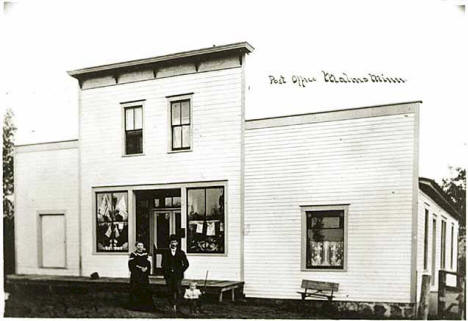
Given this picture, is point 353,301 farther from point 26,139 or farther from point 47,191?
point 26,139

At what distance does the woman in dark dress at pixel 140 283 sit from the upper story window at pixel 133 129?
2026 millimetres

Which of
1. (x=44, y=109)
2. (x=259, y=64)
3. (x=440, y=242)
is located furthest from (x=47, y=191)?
(x=440, y=242)

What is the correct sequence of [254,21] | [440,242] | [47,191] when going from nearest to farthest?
[254,21], [440,242], [47,191]

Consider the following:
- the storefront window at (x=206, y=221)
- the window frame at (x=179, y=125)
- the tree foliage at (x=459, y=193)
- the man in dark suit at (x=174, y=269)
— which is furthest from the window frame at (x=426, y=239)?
the window frame at (x=179, y=125)

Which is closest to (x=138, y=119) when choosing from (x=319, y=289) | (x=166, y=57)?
(x=166, y=57)

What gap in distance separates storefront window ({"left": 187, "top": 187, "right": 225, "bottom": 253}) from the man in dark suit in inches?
27.3

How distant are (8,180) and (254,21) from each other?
16.9 feet

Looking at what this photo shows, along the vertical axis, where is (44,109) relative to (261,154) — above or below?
above

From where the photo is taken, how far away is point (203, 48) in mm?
8047

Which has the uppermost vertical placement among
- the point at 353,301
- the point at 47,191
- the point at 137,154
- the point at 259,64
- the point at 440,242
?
the point at 259,64

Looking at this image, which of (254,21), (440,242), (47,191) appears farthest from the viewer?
(47,191)

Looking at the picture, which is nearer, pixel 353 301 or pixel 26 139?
pixel 353 301

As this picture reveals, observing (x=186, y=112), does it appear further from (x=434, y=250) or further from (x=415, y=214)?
(x=434, y=250)

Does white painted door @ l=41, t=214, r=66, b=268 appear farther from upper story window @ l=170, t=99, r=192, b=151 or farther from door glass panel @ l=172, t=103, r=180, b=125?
door glass panel @ l=172, t=103, r=180, b=125
